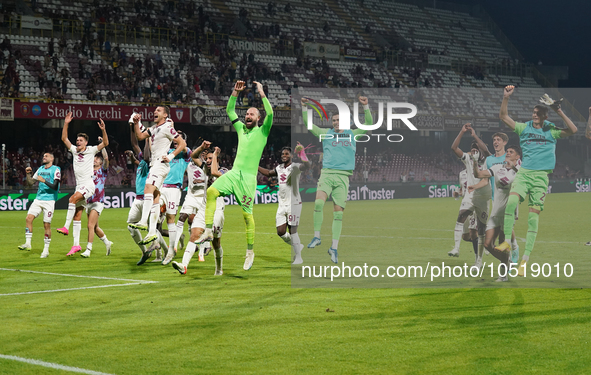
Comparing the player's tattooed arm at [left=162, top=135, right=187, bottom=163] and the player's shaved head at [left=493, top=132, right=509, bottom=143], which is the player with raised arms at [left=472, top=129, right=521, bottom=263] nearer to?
the player's shaved head at [left=493, top=132, right=509, bottom=143]

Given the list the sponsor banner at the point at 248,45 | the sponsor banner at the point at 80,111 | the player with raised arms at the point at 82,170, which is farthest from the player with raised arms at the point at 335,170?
the sponsor banner at the point at 248,45

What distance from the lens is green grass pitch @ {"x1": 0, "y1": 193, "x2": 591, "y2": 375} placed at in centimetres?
571

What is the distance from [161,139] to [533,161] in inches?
239

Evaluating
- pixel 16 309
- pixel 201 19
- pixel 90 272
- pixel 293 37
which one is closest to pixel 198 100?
pixel 201 19

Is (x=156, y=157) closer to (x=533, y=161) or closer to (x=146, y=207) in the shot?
(x=146, y=207)

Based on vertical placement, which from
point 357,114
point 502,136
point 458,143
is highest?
point 357,114

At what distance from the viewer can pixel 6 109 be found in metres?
31.8

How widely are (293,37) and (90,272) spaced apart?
132ft

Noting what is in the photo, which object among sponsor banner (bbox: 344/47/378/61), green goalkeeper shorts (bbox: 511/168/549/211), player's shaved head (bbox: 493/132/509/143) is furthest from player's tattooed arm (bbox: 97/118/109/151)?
sponsor banner (bbox: 344/47/378/61)

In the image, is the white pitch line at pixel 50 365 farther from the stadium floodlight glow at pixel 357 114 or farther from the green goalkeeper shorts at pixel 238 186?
the stadium floodlight glow at pixel 357 114

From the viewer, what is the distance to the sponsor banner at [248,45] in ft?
149

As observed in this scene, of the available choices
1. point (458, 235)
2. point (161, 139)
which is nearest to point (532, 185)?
point (458, 235)

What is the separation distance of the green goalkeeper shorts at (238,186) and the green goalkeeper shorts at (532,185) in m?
3.96

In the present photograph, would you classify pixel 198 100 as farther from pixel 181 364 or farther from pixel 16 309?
pixel 181 364
